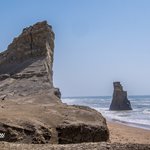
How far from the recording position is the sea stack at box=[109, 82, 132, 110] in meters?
78.2

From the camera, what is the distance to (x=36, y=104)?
12.5 meters

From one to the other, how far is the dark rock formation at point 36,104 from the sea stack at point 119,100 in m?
59.9

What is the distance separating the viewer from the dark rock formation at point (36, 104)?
389 inches

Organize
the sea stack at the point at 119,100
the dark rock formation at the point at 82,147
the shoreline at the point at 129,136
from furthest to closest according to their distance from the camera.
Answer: the sea stack at the point at 119,100 < the shoreline at the point at 129,136 < the dark rock formation at the point at 82,147

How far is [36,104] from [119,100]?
6875cm

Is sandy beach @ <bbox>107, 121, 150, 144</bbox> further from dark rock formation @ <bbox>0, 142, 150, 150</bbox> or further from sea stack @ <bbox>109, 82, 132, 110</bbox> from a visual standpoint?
sea stack @ <bbox>109, 82, 132, 110</bbox>

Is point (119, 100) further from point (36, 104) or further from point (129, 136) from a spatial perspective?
point (36, 104)

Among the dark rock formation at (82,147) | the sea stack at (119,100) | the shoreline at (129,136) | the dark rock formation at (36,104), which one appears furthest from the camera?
the sea stack at (119,100)

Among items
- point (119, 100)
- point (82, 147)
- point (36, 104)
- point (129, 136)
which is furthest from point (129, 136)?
point (119, 100)

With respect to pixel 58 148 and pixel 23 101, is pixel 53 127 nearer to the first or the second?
pixel 58 148

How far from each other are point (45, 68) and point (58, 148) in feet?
26.6

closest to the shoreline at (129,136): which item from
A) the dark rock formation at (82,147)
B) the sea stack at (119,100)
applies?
the dark rock formation at (82,147)

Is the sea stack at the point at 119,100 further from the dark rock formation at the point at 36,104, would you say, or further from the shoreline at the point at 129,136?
the dark rock formation at the point at 36,104

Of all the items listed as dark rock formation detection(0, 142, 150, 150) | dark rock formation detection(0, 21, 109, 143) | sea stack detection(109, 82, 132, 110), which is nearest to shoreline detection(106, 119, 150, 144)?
dark rock formation detection(0, 21, 109, 143)
